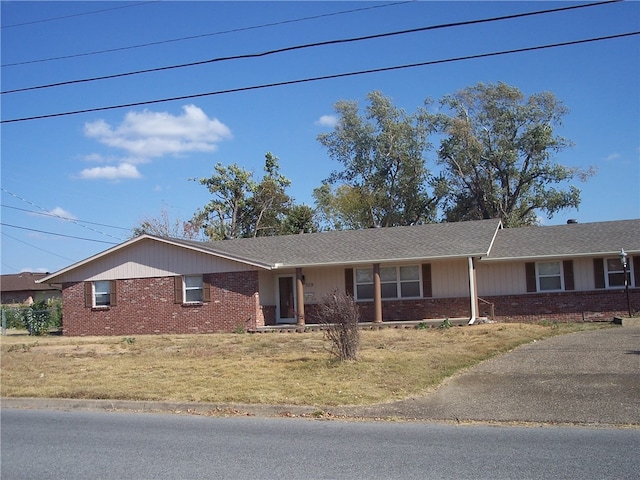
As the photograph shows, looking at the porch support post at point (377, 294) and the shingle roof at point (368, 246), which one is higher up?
the shingle roof at point (368, 246)

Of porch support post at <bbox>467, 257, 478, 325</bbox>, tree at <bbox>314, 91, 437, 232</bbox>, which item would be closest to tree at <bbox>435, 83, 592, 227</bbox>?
tree at <bbox>314, 91, 437, 232</bbox>

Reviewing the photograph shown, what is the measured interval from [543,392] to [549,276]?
15.5 m

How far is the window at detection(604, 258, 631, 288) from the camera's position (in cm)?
2542

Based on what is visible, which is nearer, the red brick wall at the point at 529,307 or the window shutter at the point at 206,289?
the red brick wall at the point at 529,307

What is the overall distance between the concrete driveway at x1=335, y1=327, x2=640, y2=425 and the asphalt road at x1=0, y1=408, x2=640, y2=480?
0.64 m

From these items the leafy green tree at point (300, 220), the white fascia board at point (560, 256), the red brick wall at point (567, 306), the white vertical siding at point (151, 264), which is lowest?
the red brick wall at point (567, 306)

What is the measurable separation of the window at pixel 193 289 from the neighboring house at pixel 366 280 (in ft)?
0.13

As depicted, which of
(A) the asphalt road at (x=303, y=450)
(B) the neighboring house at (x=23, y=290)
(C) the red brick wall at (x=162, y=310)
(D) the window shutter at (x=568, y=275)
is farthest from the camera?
(B) the neighboring house at (x=23, y=290)

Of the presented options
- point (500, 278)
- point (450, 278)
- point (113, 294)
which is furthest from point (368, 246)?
point (113, 294)

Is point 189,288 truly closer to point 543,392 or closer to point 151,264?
point 151,264

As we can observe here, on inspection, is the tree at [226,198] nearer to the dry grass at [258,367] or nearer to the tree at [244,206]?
the tree at [244,206]

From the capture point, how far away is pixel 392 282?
26.7 metres

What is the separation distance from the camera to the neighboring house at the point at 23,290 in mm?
59250

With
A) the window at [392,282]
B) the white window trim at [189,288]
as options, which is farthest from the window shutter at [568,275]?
the white window trim at [189,288]
